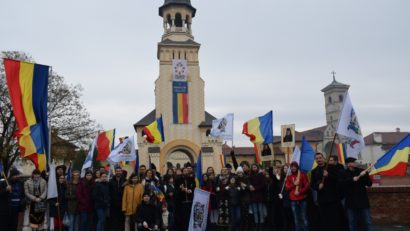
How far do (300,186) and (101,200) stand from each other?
16.4ft

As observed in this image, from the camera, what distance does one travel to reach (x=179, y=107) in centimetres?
3581

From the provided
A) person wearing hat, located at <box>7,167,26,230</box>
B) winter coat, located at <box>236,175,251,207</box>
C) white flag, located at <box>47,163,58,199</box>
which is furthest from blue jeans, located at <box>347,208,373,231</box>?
person wearing hat, located at <box>7,167,26,230</box>

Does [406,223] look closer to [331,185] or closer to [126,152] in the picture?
[331,185]

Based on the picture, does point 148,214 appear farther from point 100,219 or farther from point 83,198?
point 83,198

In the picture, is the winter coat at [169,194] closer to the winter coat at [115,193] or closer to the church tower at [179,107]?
the winter coat at [115,193]

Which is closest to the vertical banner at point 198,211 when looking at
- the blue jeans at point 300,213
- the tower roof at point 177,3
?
the blue jeans at point 300,213

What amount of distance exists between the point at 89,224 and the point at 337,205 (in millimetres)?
6228

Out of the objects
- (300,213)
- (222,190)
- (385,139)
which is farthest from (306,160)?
(385,139)

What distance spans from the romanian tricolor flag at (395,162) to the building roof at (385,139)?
63543 mm

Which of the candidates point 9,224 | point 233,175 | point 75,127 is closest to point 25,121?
point 9,224

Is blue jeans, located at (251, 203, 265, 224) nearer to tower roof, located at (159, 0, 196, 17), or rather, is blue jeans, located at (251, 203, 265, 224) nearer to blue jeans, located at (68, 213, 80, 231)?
blue jeans, located at (68, 213, 80, 231)

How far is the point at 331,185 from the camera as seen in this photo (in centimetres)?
809

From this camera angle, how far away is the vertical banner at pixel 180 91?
35656 mm

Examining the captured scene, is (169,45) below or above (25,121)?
above
